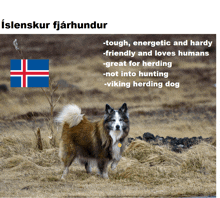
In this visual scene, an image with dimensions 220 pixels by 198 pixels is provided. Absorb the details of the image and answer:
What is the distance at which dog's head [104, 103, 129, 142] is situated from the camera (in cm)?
916

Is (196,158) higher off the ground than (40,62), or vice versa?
(40,62)

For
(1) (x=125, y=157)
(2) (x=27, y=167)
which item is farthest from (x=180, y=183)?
(2) (x=27, y=167)

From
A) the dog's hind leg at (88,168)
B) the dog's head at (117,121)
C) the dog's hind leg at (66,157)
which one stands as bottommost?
the dog's hind leg at (88,168)

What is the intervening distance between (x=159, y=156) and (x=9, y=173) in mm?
5061

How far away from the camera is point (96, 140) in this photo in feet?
31.8

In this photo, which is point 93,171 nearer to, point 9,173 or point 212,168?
point 9,173

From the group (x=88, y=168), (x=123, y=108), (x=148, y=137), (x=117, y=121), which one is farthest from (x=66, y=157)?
(x=148, y=137)

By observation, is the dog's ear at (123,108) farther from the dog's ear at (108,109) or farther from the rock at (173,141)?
the rock at (173,141)

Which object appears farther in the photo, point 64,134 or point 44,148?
point 44,148

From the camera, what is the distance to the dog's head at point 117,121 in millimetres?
9164

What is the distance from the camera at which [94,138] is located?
972 cm

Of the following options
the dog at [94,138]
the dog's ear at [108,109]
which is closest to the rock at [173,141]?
the dog at [94,138]
